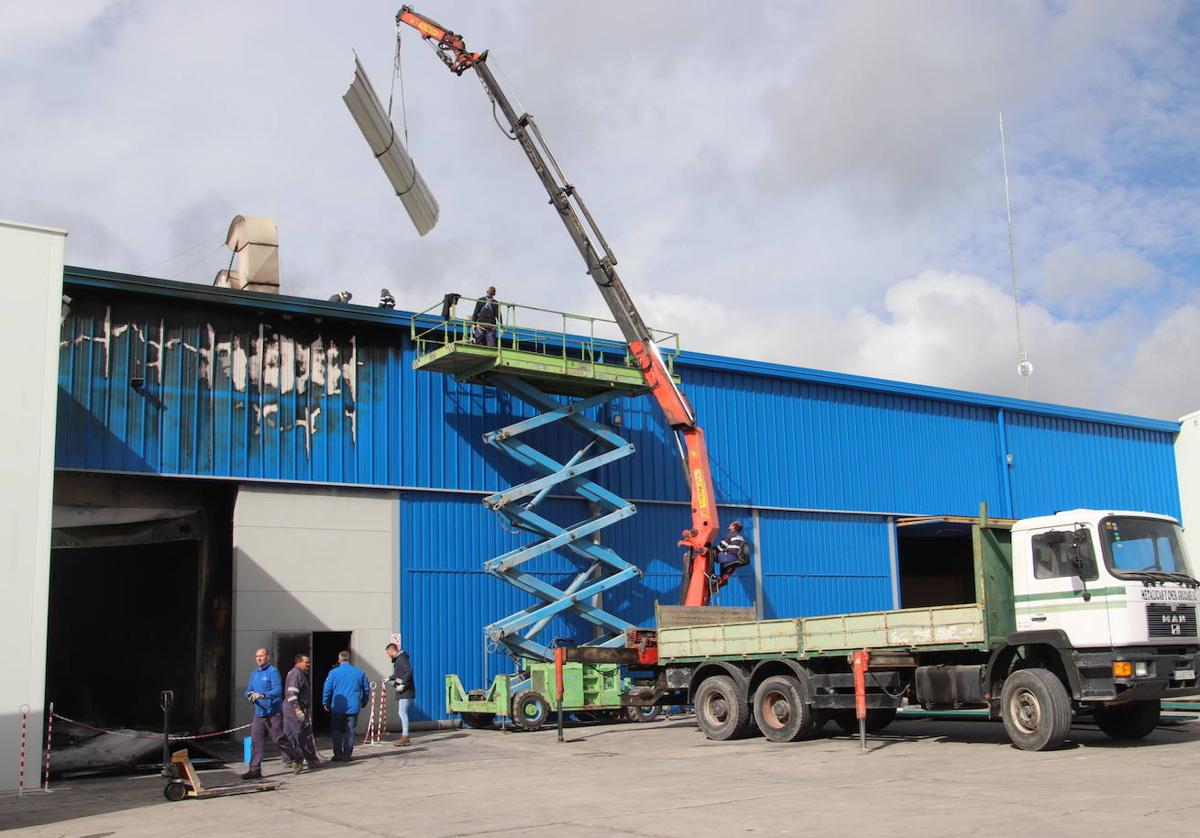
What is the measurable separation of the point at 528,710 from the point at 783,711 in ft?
18.4

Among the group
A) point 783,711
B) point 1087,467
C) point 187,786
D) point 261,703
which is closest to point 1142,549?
point 783,711

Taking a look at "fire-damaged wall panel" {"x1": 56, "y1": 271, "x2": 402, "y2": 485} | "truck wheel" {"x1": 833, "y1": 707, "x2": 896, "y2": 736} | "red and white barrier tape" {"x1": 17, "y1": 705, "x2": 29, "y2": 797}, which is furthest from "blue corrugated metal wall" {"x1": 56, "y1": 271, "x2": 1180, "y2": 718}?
"truck wheel" {"x1": 833, "y1": 707, "x2": 896, "y2": 736}

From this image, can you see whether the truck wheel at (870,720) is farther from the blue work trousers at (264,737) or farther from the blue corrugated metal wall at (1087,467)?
the blue corrugated metal wall at (1087,467)

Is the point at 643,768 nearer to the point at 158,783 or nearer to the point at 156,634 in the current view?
the point at 158,783

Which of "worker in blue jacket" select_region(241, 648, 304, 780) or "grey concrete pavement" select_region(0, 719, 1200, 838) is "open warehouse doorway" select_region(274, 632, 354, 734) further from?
"worker in blue jacket" select_region(241, 648, 304, 780)

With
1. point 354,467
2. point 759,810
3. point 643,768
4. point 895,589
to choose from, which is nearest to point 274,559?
point 354,467

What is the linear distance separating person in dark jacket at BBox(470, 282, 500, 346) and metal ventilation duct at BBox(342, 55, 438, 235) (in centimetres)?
195

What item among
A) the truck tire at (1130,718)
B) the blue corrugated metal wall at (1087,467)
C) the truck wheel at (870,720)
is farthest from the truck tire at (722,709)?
the blue corrugated metal wall at (1087,467)

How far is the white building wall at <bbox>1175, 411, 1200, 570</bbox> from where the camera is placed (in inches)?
1529

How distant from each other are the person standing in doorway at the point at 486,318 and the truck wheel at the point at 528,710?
23.6ft

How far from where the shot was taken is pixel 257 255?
25.3m

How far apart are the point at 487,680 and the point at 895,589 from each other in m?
12.3

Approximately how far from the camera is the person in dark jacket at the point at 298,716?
1596cm

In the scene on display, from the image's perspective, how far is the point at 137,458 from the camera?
21.5 metres
